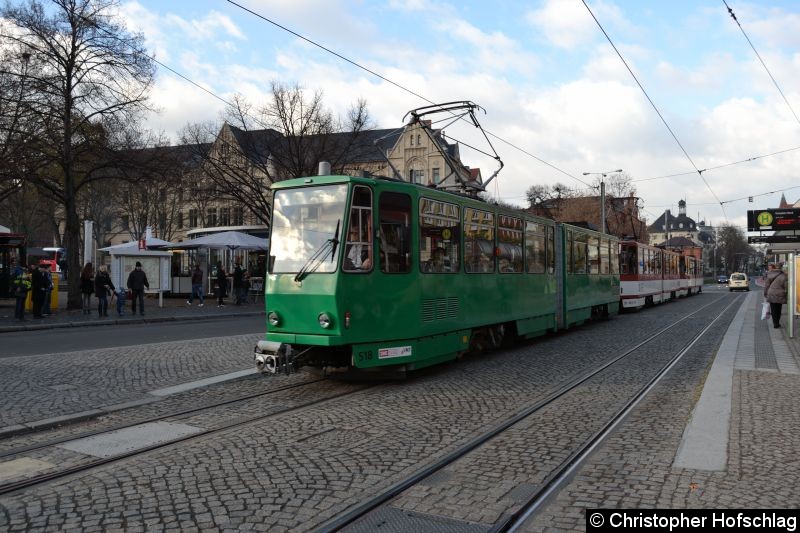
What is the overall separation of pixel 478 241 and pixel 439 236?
144 cm

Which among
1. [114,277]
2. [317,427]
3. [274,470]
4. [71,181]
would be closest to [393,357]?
[317,427]

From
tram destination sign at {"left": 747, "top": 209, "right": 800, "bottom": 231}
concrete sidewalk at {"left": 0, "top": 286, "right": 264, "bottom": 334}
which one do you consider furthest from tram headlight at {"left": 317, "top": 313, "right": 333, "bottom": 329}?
tram destination sign at {"left": 747, "top": 209, "right": 800, "bottom": 231}

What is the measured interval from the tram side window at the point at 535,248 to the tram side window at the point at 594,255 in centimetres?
435

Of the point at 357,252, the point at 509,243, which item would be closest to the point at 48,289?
the point at 509,243

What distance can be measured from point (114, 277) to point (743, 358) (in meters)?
24.4

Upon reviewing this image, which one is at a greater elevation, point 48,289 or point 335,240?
point 335,240

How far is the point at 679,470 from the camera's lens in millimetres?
4918

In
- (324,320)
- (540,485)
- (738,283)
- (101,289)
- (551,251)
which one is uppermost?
(551,251)

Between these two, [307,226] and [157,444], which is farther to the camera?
[307,226]

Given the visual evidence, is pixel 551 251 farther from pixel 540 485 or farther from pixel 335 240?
pixel 540 485

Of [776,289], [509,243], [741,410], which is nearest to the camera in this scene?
[741,410]

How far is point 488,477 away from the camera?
489 cm

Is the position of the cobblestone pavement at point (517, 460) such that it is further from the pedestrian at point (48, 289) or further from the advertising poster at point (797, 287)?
the pedestrian at point (48, 289)

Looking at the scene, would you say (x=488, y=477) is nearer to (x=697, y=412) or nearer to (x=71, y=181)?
(x=697, y=412)
